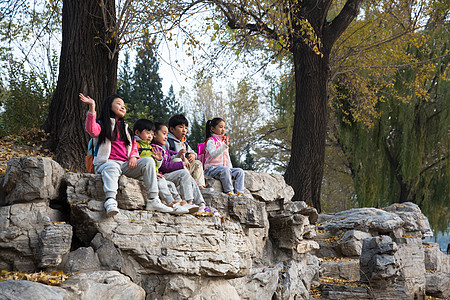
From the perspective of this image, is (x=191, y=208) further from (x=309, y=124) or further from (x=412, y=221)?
(x=412, y=221)

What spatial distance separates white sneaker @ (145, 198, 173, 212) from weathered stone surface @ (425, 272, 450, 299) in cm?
725

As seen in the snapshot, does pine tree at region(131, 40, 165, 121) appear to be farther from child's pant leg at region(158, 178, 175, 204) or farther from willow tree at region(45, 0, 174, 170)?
child's pant leg at region(158, 178, 175, 204)

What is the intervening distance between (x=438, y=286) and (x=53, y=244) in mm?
8436

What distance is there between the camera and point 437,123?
17.4 meters

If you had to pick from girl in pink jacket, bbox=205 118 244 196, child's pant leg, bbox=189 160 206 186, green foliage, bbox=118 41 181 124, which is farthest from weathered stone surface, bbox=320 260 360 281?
green foliage, bbox=118 41 181 124

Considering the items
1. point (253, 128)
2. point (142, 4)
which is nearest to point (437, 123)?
point (253, 128)

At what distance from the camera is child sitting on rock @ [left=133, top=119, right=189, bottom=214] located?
16.8 ft

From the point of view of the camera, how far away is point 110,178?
184 inches

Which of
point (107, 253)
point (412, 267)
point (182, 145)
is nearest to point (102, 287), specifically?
point (107, 253)

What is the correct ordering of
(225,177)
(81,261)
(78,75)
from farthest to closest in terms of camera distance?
1. (78,75)
2. (225,177)
3. (81,261)

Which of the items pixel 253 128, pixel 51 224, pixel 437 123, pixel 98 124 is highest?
pixel 253 128

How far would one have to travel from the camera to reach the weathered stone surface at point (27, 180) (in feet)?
14.6

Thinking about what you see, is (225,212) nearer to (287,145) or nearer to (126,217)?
(126,217)

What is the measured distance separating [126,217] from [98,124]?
3.47 ft
